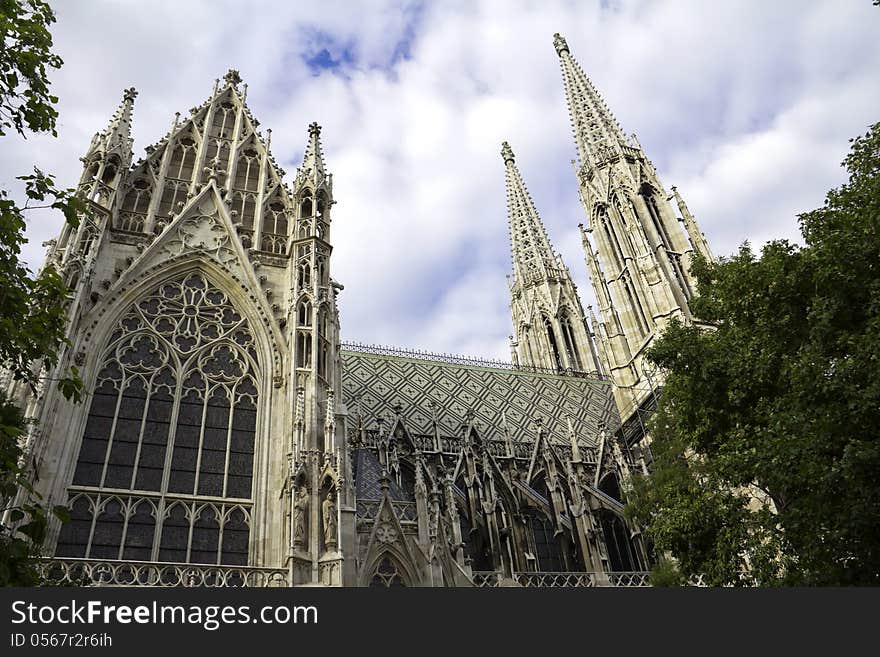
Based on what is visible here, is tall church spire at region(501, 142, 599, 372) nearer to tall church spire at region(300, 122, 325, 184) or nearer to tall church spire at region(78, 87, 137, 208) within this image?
tall church spire at region(300, 122, 325, 184)

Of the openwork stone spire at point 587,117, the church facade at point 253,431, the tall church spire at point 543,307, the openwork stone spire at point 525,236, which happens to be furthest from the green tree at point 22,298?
the openwork stone spire at point 525,236

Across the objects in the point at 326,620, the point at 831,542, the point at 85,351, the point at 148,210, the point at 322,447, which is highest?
the point at 148,210

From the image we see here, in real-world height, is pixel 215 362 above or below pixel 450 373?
below

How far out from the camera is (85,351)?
53.8 feet

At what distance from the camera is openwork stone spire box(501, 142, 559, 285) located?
153 ft

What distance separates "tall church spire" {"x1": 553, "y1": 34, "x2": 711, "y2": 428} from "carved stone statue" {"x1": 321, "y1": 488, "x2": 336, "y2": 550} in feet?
67.2

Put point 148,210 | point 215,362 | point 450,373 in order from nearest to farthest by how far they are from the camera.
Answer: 1. point 215,362
2. point 148,210
3. point 450,373

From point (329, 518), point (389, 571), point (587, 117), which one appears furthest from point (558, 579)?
point (587, 117)

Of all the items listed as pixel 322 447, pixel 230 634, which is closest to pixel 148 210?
pixel 322 447

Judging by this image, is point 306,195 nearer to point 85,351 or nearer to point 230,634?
point 85,351

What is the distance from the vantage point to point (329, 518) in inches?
548

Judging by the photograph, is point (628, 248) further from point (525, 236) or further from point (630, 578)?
point (630, 578)

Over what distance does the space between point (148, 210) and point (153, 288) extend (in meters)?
3.06

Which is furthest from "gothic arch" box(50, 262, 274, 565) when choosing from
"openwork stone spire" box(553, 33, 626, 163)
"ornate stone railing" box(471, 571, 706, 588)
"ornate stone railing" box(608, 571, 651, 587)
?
"openwork stone spire" box(553, 33, 626, 163)
